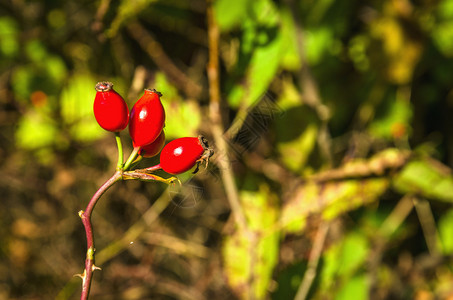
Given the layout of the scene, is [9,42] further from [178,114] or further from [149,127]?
[149,127]

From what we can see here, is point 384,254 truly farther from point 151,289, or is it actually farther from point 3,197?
point 3,197

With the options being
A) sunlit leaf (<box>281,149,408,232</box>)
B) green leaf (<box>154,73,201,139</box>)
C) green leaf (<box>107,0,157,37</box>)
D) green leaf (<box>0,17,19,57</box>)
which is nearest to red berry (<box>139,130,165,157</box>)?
green leaf (<box>107,0,157,37</box>)

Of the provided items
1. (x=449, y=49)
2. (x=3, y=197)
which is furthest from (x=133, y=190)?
(x=449, y=49)

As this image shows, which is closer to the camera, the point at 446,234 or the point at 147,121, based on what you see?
the point at 147,121

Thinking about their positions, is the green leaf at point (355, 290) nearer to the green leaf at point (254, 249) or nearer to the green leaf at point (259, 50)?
the green leaf at point (254, 249)

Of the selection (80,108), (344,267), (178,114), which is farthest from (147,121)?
(80,108)

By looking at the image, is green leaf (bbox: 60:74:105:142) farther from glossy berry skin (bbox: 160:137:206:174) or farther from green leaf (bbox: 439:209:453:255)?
green leaf (bbox: 439:209:453:255)
